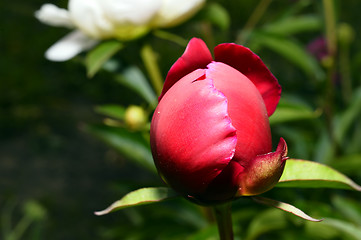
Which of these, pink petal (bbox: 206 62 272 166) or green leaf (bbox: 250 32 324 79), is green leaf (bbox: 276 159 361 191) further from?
green leaf (bbox: 250 32 324 79)

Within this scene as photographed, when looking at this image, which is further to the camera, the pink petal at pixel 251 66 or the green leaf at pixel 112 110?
the green leaf at pixel 112 110

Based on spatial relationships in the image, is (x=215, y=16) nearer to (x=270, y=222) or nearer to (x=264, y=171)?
(x=270, y=222)

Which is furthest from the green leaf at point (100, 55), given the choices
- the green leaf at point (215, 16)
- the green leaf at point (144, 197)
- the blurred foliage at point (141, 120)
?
the green leaf at point (144, 197)

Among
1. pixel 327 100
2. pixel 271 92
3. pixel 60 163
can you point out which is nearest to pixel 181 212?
pixel 327 100

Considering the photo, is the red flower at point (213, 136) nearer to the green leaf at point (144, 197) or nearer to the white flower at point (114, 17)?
the green leaf at point (144, 197)

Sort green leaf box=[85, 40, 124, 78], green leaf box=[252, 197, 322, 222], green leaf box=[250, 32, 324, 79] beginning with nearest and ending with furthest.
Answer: green leaf box=[252, 197, 322, 222]
green leaf box=[85, 40, 124, 78]
green leaf box=[250, 32, 324, 79]

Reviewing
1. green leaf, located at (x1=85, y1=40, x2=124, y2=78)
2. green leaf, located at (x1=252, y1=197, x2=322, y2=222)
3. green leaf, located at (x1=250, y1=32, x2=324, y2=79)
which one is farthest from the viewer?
green leaf, located at (x1=250, y1=32, x2=324, y2=79)

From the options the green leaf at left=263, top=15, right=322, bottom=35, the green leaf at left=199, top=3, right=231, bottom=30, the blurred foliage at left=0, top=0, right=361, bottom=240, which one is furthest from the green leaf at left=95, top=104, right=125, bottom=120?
the green leaf at left=263, top=15, right=322, bottom=35
